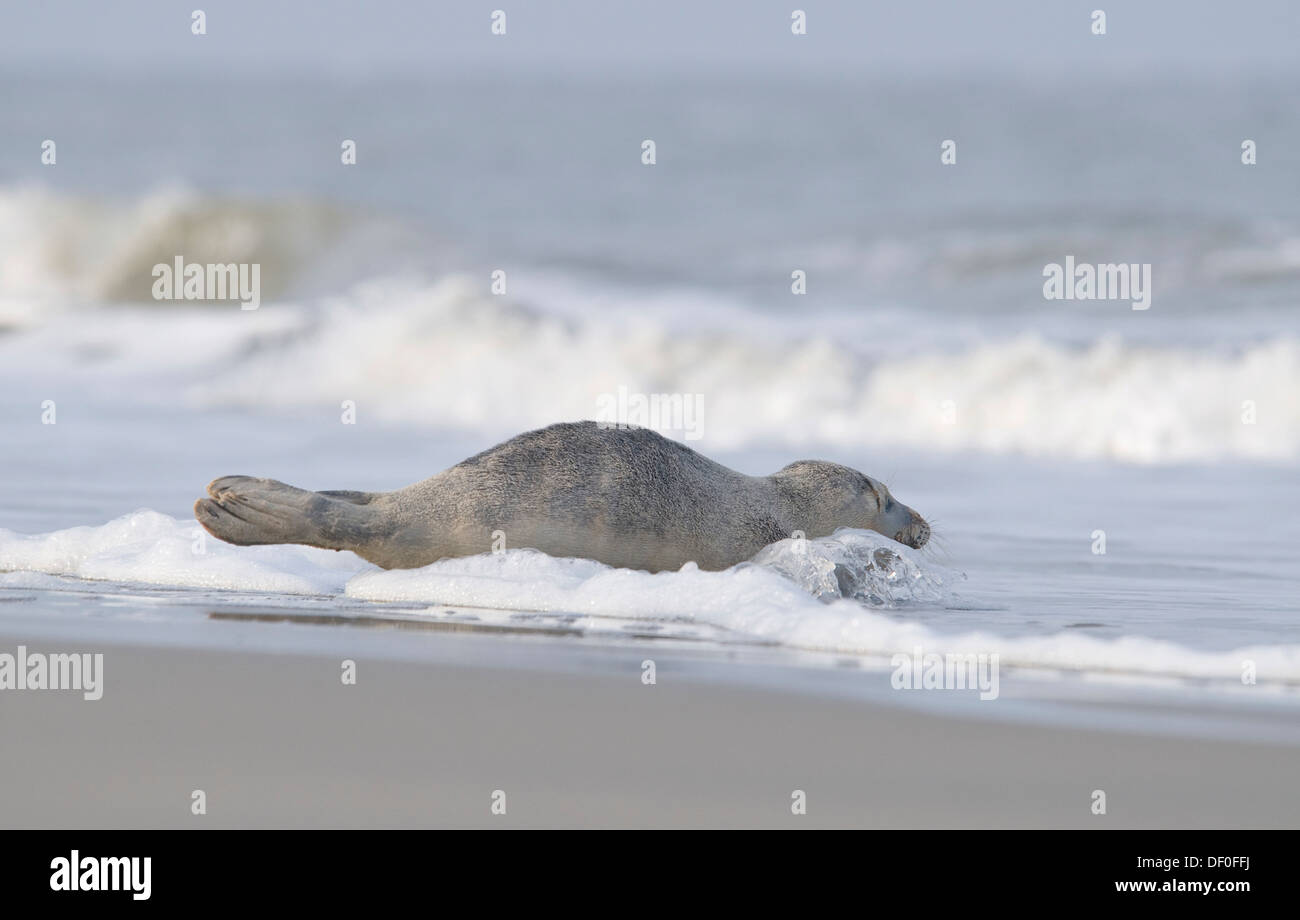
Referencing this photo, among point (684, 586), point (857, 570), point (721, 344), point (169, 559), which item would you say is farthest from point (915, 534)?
point (721, 344)

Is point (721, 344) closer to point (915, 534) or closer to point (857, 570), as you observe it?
point (915, 534)

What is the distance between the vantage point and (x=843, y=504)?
7805 millimetres

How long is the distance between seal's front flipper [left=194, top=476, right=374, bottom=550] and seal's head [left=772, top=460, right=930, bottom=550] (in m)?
2.00

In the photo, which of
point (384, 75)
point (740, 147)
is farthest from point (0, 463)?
point (384, 75)

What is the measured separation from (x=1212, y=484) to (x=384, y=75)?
1348 inches

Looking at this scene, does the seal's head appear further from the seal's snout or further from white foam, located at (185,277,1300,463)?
white foam, located at (185,277,1300,463)

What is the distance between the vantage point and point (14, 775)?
438 cm

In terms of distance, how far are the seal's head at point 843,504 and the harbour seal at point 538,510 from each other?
46 centimetres

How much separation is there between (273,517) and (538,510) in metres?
1.01

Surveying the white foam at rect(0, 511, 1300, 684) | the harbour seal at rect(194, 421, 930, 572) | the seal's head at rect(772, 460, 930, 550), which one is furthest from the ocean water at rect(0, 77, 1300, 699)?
the seal's head at rect(772, 460, 930, 550)

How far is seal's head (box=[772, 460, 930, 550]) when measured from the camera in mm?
7695

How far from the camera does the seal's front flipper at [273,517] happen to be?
6734 mm
